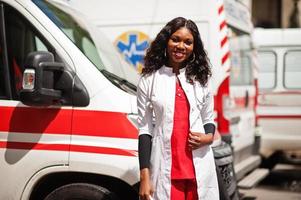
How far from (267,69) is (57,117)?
588 centimetres

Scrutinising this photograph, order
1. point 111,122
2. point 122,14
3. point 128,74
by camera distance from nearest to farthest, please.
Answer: point 111,122
point 128,74
point 122,14

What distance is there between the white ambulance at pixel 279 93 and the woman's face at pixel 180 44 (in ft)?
19.0

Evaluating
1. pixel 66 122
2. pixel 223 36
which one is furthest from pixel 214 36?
pixel 66 122

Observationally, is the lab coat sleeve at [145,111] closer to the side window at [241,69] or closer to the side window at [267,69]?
the side window at [241,69]

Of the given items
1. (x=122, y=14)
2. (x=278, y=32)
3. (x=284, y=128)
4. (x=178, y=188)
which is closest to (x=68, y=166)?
(x=178, y=188)

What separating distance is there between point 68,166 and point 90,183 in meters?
0.21

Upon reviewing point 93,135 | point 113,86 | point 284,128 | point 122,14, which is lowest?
point 284,128

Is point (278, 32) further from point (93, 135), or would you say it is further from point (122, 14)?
point (93, 135)

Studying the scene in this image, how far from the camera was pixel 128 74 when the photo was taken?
481 cm

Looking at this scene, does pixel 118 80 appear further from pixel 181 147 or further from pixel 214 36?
pixel 214 36

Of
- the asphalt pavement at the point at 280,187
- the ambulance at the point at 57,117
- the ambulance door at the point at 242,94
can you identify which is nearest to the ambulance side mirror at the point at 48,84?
the ambulance at the point at 57,117

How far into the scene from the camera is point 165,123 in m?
3.31

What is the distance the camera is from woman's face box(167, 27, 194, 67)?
3.32 metres

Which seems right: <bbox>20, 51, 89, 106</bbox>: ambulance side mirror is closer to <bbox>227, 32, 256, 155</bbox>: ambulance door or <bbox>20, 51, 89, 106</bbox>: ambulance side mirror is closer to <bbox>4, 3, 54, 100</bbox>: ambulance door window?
<bbox>4, 3, 54, 100</bbox>: ambulance door window
